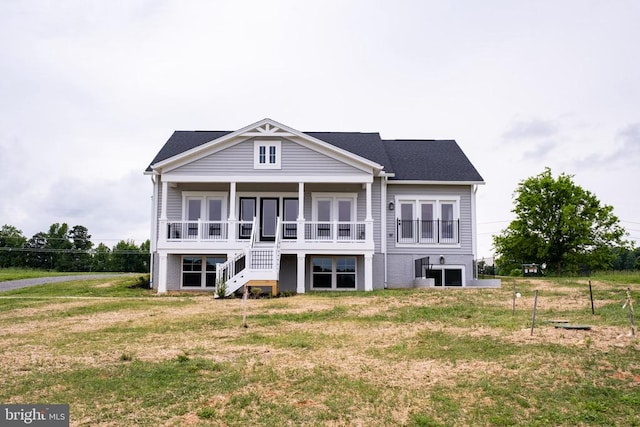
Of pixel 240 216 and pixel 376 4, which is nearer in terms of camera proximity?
pixel 376 4

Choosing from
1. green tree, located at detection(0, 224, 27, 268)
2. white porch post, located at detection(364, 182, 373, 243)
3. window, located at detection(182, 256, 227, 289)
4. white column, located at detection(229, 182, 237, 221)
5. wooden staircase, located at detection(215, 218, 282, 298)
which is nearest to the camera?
wooden staircase, located at detection(215, 218, 282, 298)

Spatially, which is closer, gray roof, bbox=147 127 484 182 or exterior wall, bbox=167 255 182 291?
exterior wall, bbox=167 255 182 291

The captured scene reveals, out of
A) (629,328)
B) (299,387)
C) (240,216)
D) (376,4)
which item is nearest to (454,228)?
(240,216)

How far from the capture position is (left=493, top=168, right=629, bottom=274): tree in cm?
4328

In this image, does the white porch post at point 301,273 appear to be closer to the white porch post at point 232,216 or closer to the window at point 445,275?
the white porch post at point 232,216

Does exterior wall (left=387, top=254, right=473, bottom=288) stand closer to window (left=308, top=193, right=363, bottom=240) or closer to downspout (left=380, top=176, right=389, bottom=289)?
downspout (left=380, top=176, right=389, bottom=289)

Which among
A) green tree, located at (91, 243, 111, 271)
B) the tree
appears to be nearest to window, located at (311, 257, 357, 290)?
the tree

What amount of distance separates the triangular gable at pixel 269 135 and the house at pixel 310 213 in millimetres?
40

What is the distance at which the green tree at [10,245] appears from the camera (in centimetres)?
6406

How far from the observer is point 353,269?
24.0 metres

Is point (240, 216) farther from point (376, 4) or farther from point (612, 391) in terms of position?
point (612, 391)

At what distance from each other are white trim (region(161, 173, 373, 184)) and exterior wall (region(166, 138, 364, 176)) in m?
0.15

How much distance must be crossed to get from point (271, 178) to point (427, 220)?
6.89 meters

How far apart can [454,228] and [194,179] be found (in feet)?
35.7
